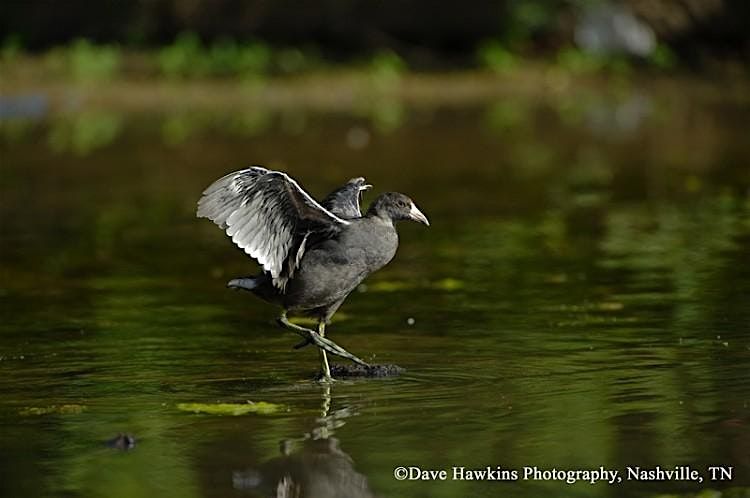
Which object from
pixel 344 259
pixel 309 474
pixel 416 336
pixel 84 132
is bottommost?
pixel 309 474

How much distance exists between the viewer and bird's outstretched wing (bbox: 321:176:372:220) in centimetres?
897

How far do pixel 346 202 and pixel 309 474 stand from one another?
2.57m

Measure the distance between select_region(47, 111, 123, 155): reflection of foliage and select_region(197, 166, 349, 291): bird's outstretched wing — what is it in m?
13.2

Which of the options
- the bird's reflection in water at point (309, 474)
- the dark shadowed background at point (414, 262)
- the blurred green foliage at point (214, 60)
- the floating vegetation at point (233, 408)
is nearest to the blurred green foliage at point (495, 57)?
the dark shadowed background at point (414, 262)

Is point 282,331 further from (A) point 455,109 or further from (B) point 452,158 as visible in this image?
(A) point 455,109

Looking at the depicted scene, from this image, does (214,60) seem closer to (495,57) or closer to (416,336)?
(495,57)

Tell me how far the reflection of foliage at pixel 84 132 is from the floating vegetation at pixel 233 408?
14.0 meters

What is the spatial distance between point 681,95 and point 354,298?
17.6m

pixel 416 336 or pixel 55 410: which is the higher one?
pixel 416 336

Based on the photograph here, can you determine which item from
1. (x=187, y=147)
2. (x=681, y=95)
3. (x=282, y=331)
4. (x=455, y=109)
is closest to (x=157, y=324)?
(x=282, y=331)

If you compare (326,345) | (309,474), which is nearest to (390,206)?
(326,345)

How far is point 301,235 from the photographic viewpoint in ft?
28.7

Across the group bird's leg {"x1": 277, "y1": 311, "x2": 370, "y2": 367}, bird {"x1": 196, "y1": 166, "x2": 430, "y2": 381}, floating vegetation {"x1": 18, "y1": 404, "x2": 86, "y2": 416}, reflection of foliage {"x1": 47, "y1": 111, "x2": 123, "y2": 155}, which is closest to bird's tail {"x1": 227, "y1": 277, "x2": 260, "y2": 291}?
bird {"x1": 196, "y1": 166, "x2": 430, "y2": 381}

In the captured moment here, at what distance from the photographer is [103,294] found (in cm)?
1159
